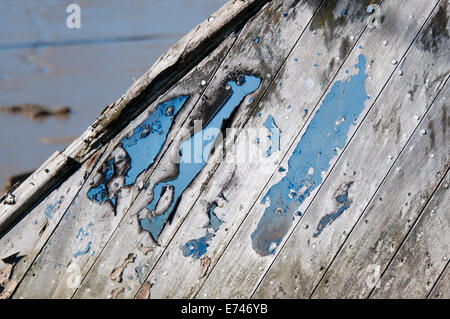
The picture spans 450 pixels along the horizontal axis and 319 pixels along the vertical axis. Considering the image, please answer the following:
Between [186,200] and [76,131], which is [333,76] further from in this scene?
[76,131]

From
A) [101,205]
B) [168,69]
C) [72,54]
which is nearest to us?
[168,69]

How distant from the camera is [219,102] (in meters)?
1.20

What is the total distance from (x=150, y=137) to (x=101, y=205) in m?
0.28

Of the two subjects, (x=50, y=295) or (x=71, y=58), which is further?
(x=71, y=58)

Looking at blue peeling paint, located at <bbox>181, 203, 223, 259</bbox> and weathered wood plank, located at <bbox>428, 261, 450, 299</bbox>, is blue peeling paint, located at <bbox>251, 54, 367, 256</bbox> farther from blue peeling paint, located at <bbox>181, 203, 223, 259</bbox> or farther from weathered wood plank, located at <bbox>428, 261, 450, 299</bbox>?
weathered wood plank, located at <bbox>428, 261, 450, 299</bbox>

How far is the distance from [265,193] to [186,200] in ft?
0.84

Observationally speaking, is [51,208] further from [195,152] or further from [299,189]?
[299,189]

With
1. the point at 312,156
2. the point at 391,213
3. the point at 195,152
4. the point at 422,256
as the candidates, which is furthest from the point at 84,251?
the point at 422,256

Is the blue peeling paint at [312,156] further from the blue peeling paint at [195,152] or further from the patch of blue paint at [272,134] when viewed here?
the blue peeling paint at [195,152]

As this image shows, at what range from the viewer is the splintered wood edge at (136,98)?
1.14m

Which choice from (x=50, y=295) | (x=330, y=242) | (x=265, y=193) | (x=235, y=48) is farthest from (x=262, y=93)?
(x=50, y=295)

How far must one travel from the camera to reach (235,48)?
1.17 m

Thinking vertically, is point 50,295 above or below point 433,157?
below

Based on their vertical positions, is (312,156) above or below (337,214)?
above
